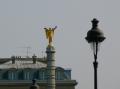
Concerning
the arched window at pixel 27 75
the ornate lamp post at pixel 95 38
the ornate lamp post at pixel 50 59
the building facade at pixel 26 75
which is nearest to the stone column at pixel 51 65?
the ornate lamp post at pixel 50 59

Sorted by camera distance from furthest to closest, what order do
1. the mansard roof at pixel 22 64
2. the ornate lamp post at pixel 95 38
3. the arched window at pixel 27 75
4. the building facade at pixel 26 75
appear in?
the mansard roof at pixel 22 64
the arched window at pixel 27 75
the building facade at pixel 26 75
the ornate lamp post at pixel 95 38

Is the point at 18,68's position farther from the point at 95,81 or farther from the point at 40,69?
the point at 95,81

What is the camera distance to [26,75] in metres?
120

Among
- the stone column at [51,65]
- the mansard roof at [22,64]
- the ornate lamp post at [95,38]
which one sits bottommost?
the ornate lamp post at [95,38]

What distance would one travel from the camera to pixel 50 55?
3383 inches

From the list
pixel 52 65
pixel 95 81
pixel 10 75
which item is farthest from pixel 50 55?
pixel 95 81

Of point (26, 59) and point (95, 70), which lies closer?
point (95, 70)

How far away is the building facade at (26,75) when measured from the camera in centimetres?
11762

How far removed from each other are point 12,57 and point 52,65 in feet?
126

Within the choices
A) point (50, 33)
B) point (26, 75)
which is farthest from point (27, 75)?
point (50, 33)

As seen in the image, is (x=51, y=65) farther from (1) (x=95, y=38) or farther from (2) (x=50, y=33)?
(1) (x=95, y=38)

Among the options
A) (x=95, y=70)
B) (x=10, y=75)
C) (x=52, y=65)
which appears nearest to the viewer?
(x=95, y=70)

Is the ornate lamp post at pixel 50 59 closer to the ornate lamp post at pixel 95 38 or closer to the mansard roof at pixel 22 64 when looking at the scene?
the mansard roof at pixel 22 64

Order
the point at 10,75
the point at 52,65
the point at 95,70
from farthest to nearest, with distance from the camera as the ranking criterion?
the point at 10,75 < the point at 52,65 < the point at 95,70
